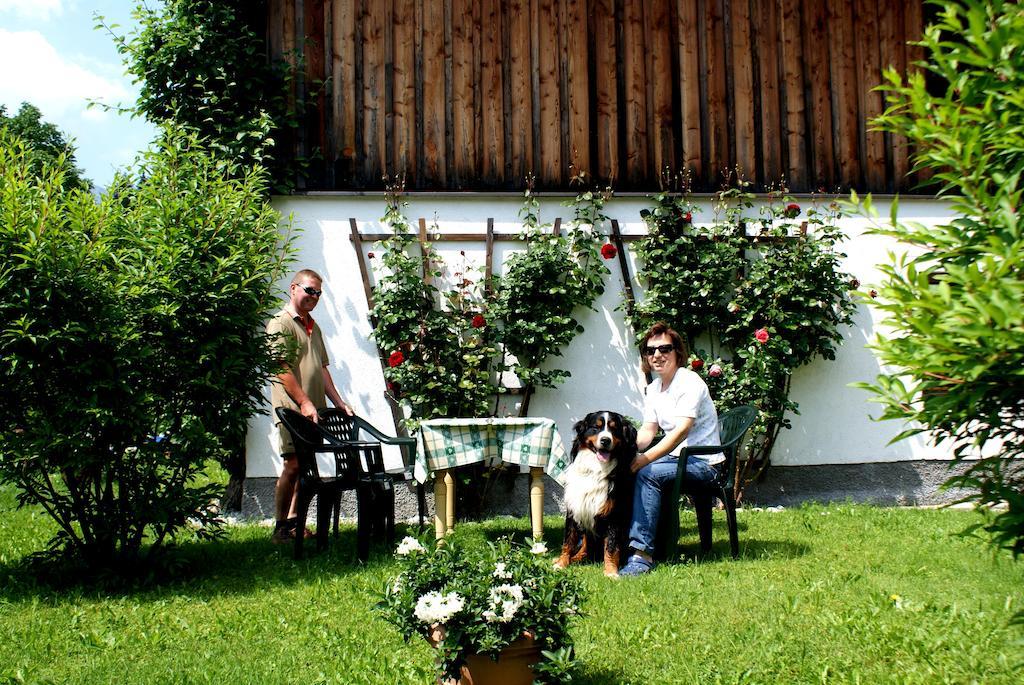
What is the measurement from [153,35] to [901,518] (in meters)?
7.20

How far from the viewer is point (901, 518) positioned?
7.26 m

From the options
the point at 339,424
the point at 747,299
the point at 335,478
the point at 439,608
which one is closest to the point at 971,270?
the point at 439,608

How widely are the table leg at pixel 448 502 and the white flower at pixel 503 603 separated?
9.93 ft

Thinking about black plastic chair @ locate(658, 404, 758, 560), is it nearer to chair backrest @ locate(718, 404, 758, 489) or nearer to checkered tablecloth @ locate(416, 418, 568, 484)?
chair backrest @ locate(718, 404, 758, 489)

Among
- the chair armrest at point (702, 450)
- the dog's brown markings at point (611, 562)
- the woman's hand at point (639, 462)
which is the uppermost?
the chair armrest at point (702, 450)

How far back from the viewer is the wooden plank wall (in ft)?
27.4

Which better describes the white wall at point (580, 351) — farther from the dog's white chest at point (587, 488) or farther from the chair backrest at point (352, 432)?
the dog's white chest at point (587, 488)

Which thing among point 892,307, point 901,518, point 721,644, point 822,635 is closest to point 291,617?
point 721,644

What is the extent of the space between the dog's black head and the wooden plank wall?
3356mm

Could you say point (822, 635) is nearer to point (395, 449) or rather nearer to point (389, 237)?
point (395, 449)

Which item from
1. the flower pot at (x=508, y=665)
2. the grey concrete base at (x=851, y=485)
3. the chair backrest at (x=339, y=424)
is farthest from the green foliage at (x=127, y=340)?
the grey concrete base at (x=851, y=485)

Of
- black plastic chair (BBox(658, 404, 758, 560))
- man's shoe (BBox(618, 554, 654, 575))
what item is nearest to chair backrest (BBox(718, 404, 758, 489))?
black plastic chair (BBox(658, 404, 758, 560))

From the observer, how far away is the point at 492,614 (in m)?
3.14

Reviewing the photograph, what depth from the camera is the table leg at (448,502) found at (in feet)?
20.4
